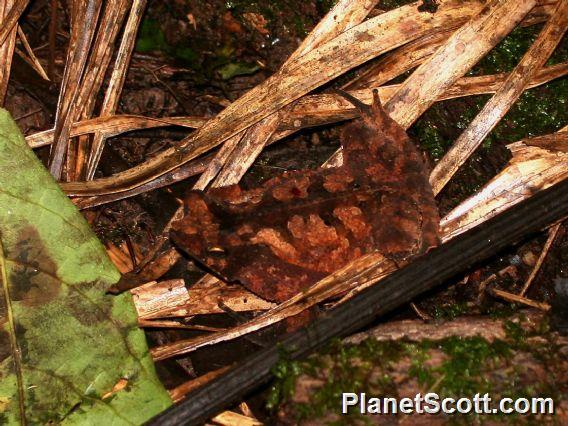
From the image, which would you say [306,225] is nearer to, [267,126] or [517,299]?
[267,126]

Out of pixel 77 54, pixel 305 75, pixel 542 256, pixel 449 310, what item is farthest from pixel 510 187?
pixel 77 54

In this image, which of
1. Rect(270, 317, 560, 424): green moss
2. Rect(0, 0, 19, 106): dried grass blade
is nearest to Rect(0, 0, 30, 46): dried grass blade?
Rect(0, 0, 19, 106): dried grass blade

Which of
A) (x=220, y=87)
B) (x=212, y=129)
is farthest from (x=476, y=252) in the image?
(x=220, y=87)

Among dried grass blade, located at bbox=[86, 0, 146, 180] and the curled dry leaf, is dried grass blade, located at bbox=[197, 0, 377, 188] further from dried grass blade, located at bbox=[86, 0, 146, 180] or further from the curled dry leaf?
dried grass blade, located at bbox=[86, 0, 146, 180]

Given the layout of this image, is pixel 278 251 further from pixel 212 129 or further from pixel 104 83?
pixel 104 83

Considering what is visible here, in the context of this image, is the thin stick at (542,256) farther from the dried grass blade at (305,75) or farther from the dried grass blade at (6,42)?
the dried grass blade at (6,42)

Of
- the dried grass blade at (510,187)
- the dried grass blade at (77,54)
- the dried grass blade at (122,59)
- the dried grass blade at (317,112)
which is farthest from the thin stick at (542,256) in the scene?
the dried grass blade at (77,54)
